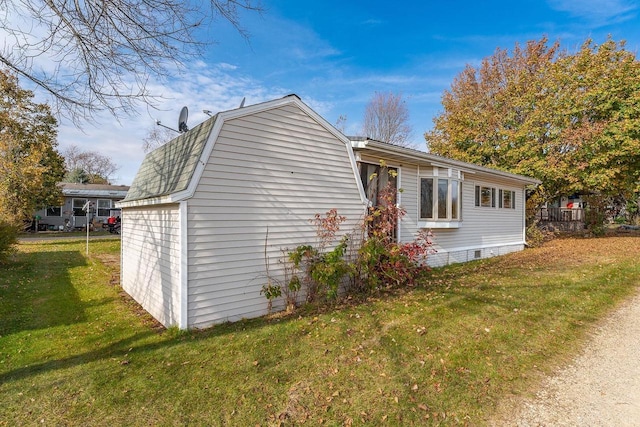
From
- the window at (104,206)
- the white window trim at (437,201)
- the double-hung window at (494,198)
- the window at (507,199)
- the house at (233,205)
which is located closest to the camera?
the house at (233,205)

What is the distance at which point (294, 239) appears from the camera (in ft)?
18.3

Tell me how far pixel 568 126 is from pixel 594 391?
1521 cm

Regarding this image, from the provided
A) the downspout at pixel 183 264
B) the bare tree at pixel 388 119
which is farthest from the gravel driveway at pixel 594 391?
the bare tree at pixel 388 119

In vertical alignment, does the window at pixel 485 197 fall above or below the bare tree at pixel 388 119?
below

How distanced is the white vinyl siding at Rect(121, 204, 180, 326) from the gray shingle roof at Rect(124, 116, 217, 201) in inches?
13.9

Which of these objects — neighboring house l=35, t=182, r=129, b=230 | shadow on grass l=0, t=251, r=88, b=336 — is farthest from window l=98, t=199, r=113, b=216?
shadow on grass l=0, t=251, r=88, b=336

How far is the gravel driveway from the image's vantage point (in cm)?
275

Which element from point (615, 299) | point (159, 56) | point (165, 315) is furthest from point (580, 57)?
point (165, 315)

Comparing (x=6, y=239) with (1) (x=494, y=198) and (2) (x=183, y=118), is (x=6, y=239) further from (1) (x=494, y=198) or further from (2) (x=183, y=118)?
(1) (x=494, y=198)

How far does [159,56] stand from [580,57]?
18.5 metres

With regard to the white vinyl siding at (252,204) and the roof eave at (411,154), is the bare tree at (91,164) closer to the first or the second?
the roof eave at (411,154)

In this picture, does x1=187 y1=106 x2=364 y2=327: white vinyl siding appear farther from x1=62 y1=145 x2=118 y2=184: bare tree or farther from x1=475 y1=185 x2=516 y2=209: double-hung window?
x1=62 y1=145 x2=118 y2=184: bare tree

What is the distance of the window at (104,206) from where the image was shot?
82.9 ft

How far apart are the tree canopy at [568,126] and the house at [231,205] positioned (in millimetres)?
11249
